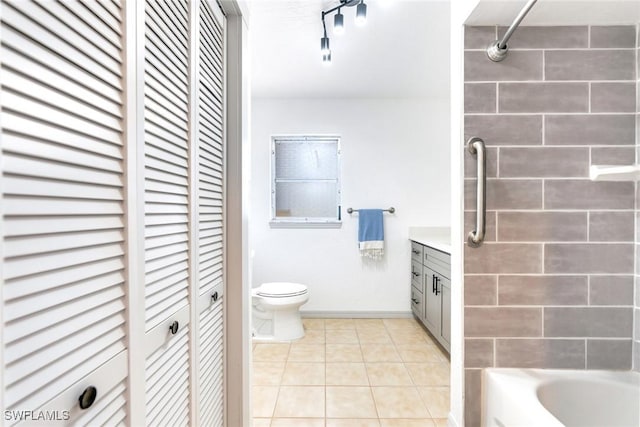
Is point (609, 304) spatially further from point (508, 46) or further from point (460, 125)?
point (508, 46)

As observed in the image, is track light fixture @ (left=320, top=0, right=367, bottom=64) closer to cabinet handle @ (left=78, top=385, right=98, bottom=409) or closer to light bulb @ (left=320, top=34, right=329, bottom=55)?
light bulb @ (left=320, top=34, right=329, bottom=55)

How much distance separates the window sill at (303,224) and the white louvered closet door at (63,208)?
110 inches

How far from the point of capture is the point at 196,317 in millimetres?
1044

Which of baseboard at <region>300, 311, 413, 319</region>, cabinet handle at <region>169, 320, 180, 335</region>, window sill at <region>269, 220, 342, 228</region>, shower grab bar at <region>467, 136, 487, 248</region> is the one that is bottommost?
baseboard at <region>300, 311, 413, 319</region>

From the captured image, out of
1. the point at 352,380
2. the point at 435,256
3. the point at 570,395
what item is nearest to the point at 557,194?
the point at 570,395

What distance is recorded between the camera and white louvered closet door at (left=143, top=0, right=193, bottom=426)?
77cm

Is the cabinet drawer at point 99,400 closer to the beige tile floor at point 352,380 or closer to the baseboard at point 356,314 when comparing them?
the beige tile floor at point 352,380

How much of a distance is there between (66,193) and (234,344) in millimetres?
1047

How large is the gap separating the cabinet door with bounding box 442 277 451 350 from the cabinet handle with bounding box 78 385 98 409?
221 cm

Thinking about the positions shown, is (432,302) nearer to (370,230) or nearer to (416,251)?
(416,251)

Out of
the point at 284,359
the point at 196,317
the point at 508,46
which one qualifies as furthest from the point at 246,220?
the point at 284,359

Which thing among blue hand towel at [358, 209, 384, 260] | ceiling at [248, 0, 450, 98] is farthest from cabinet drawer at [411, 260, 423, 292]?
ceiling at [248, 0, 450, 98]

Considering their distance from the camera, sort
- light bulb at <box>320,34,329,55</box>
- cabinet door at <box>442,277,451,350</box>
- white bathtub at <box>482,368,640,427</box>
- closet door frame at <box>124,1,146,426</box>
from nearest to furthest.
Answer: closet door frame at <box>124,1,146,426</box>, white bathtub at <box>482,368,640,427</box>, light bulb at <box>320,34,329,55</box>, cabinet door at <box>442,277,451,350</box>

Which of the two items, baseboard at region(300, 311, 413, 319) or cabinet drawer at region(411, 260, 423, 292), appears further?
baseboard at region(300, 311, 413, 319)
